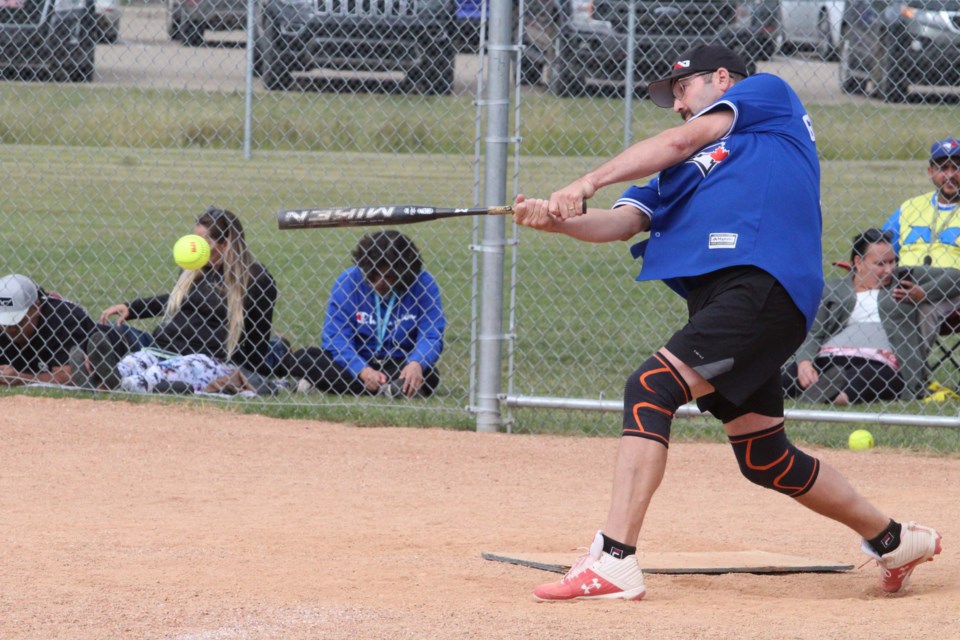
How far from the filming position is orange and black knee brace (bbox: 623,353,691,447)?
12.6 feet

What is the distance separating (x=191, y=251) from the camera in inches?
286

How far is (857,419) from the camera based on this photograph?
6434mm

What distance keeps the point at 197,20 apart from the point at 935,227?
5.90 meters

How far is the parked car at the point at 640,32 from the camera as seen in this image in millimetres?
9016

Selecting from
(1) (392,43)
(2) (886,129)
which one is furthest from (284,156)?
(2) (886,129)

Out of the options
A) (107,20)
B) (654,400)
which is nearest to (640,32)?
(107,20)

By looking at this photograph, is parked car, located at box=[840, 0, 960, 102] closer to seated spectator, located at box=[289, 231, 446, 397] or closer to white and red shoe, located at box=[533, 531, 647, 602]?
seated spectator, located at box=[289, 231, 446, 397]

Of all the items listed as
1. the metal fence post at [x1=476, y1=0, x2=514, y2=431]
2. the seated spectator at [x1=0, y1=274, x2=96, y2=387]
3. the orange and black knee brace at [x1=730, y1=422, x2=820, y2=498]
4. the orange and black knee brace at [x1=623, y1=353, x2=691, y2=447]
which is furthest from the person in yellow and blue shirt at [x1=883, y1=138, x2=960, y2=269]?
the seated spectator at [x1=0, y1=274, x2=96, y2=387]

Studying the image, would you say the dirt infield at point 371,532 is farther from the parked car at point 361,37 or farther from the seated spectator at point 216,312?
the parked car at point 361,37

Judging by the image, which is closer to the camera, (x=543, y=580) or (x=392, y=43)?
(x=543, y=580)

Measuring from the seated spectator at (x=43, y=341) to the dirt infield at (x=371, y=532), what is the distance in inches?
12.2

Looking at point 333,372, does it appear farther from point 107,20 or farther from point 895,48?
point 895,48

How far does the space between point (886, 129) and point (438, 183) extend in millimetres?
4378

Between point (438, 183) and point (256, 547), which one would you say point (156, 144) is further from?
point (256, 547)
